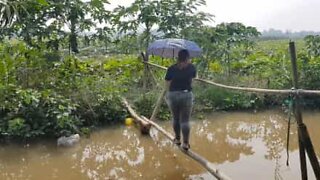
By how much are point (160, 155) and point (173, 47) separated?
74.7 inches

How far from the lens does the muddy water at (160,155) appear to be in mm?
6758

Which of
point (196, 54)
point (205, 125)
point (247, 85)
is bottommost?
point (205, 125)

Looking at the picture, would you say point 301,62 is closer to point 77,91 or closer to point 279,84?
point 279,84

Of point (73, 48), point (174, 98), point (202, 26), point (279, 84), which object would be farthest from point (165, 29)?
point (174, 98)

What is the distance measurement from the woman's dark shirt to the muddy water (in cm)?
138

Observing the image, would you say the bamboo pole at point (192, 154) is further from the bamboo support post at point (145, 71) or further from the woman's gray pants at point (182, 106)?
the bamboo support post at point (145, 71)

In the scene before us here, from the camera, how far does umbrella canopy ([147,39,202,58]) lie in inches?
296

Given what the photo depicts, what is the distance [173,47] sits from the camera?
301 inches

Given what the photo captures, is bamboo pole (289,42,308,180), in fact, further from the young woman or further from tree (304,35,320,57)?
tree (304,35,320,57)

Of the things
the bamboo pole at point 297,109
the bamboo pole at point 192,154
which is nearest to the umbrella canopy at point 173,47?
the bamboo pole at point 192,154

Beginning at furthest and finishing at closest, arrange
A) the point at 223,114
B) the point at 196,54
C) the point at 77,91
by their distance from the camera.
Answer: the point at 223,114 < the point at 77,91 < the point at 196,54

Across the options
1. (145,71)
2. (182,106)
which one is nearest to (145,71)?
(145,71)

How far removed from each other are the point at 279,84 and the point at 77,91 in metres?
5.00

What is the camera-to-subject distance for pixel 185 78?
248 inches
